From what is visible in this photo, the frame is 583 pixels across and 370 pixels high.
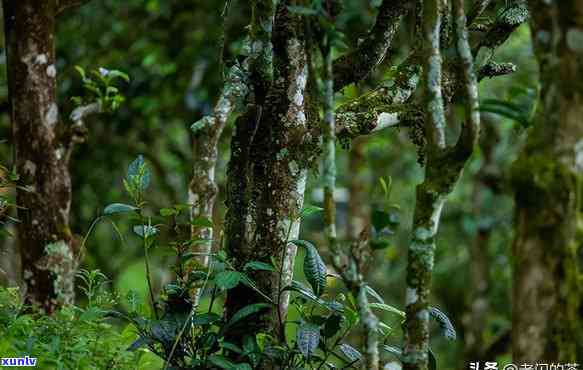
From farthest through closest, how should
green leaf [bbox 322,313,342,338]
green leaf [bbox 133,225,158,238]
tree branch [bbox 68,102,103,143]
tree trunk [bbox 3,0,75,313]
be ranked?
tree branch [bbox 68,102,103,143] → tree trunk [bbox 3,0,75,313] → green leaf [bbox 133,225,158,238] → green leaf [bbox 322,313,342,338]

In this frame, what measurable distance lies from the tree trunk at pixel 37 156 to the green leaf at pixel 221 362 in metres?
0.96

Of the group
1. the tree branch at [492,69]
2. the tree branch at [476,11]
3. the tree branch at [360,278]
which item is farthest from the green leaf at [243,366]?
the tree branch at [476,11]

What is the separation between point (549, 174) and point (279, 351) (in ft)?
3.43

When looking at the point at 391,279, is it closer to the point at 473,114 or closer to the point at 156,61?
the point at 156,61

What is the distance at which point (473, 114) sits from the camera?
208 centimetres

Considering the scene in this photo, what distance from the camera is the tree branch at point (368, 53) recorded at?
289 centimetres

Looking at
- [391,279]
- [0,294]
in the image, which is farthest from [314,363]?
[391,279]

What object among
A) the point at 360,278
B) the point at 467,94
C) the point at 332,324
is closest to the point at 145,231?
the point at 332,324

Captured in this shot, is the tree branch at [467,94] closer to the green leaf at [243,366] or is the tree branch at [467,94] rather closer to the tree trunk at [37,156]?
the green leaf at [243,366]

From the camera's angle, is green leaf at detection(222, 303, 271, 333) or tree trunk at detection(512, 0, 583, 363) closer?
tree trunk at detection(512, 0, 583, 363)

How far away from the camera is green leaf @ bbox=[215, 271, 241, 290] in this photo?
238 centimetres

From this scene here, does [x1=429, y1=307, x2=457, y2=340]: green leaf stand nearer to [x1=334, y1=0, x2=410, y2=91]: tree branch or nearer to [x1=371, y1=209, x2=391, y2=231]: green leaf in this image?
[x1=371, y1=209, x2=391, y2=231]: green leaf

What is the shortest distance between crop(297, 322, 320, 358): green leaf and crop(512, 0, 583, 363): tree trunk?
697mm

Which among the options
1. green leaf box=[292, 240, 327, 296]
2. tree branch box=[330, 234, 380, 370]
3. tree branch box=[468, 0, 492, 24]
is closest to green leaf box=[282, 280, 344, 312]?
green leaf box=[292, 240, 327, 296]
